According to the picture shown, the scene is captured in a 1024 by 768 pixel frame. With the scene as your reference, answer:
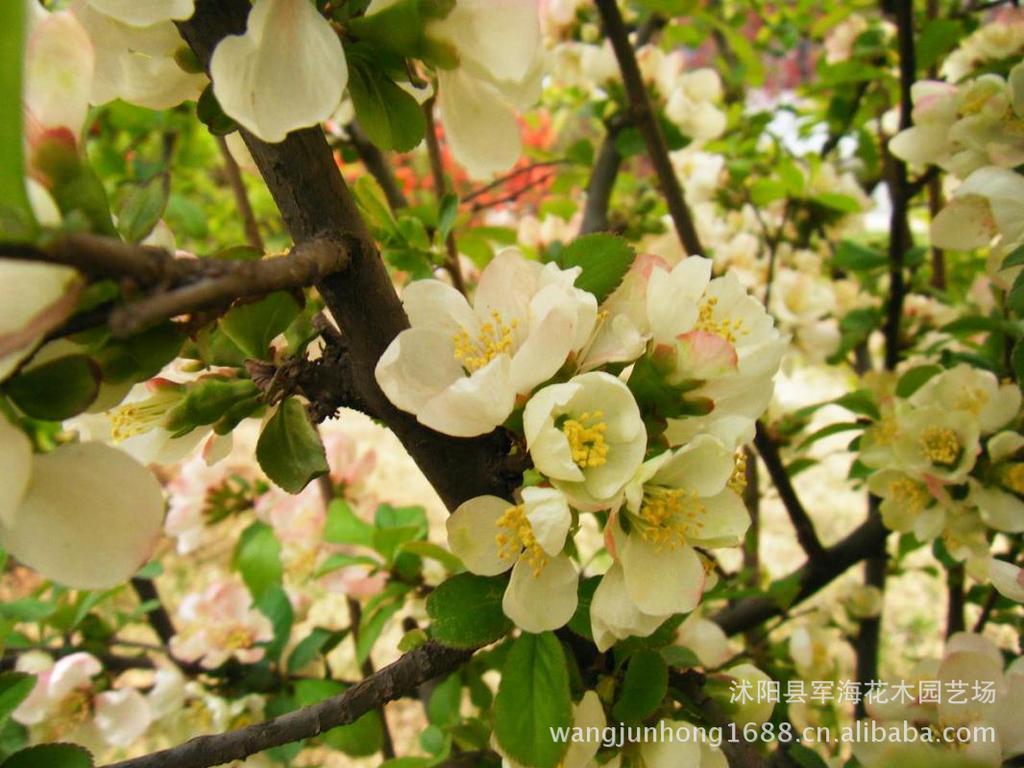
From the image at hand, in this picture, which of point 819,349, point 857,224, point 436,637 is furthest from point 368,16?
point 857,224

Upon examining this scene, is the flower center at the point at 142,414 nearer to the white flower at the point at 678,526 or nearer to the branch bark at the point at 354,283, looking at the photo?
the branch bark at the point at 354,283

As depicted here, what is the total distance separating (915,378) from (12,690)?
892 mm

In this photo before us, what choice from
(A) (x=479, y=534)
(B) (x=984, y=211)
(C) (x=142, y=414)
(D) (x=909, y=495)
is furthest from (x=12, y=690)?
(B) (x=984, y=211)

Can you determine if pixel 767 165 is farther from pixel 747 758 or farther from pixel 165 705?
pixel 165 705

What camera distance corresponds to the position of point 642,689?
19.4 inches

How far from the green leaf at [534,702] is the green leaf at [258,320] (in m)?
0.24

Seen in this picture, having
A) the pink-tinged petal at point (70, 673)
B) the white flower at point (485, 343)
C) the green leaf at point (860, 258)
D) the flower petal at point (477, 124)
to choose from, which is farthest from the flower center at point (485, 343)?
the green leaf at point (860, 258)

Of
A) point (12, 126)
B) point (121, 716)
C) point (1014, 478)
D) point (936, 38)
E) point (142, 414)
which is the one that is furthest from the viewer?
point (936, 38)

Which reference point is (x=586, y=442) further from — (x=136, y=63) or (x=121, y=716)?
(x=121, y=716)

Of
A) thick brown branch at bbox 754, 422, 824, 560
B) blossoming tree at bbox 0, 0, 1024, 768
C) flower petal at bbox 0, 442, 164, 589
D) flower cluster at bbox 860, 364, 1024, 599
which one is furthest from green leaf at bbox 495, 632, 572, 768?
thick brown branch at bbox 754, 422, 824, 560

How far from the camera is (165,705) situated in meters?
0.85

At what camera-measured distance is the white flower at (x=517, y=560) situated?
435 mm

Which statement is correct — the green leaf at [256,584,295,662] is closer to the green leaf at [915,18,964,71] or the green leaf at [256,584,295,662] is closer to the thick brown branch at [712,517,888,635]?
the thick brown branch at [712,517,888,635]

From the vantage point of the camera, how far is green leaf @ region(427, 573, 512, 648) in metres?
0.45
